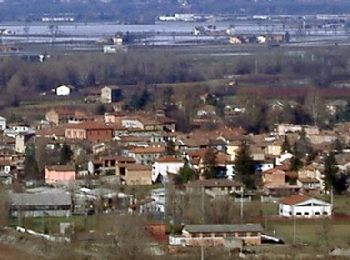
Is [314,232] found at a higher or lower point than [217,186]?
lower

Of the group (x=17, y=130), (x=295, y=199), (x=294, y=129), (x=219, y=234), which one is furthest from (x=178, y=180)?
(x=17, y=130)

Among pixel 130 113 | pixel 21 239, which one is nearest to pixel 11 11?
pixel 130 113

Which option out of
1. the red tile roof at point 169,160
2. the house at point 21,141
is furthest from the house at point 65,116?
the red tile roof at point 169,160

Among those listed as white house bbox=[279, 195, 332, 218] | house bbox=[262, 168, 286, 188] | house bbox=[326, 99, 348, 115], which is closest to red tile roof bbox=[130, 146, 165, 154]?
house bbox=[262, 168, 286, 188]

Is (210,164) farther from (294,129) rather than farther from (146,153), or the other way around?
(294,129)

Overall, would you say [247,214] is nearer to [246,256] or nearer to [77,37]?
[246,256]

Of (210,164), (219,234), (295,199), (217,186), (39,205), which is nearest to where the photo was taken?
(219,234)

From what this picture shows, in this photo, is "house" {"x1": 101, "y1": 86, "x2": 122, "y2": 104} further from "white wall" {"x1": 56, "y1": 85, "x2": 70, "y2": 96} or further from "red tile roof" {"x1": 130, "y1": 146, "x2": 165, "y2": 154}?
"red tile roof" {"x1": 130, "y1": 146, "x2": 165, "y2": 154}
